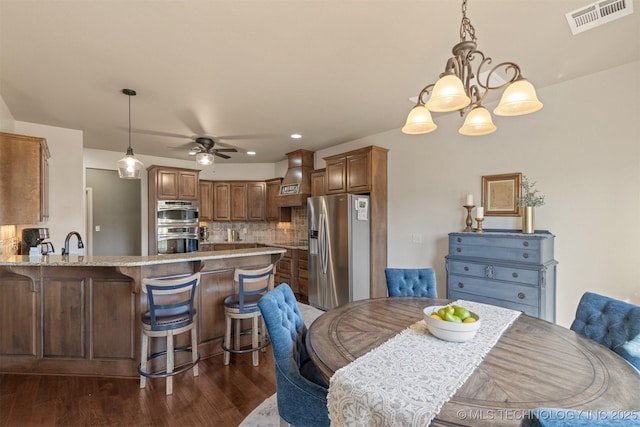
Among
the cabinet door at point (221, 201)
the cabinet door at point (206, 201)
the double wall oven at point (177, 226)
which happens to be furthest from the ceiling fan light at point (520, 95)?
the cabinet door at point (206, 201)

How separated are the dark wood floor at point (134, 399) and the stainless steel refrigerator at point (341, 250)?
5.83 feet

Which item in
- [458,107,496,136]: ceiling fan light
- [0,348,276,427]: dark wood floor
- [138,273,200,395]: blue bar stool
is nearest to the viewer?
[458,107,496,136]: ceiling fan light

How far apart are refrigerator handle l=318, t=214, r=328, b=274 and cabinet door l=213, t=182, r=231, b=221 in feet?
9.06

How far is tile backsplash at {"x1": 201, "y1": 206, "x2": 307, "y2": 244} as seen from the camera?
6.30 meters

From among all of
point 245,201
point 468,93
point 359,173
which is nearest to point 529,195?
point 468,93

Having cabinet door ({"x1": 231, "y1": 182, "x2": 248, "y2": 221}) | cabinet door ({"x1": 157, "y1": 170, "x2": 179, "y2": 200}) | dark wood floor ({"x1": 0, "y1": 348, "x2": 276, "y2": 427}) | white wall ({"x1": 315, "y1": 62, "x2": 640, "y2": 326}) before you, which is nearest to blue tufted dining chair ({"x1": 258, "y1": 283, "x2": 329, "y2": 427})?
dark wood floor ({"x1": 0, "y1": 348, "x2": 276, "y2": 427})

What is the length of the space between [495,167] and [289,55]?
258cm

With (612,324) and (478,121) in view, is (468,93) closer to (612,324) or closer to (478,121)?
(478,121)

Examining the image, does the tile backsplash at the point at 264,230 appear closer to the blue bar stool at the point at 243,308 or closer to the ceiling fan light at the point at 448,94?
the blue bar stool at the point at 243,308

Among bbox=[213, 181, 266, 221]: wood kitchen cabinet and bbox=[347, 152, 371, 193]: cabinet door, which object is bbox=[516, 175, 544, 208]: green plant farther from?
bbox=[213, 181, 266, 221]: wood kitchen cabinet

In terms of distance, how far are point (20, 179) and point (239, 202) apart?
3.71 m

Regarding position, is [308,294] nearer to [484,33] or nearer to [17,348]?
[17,348]

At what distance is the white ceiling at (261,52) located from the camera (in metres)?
1.86

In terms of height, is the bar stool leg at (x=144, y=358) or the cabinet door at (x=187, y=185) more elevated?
the cabinet door at (x=187, y=185)
